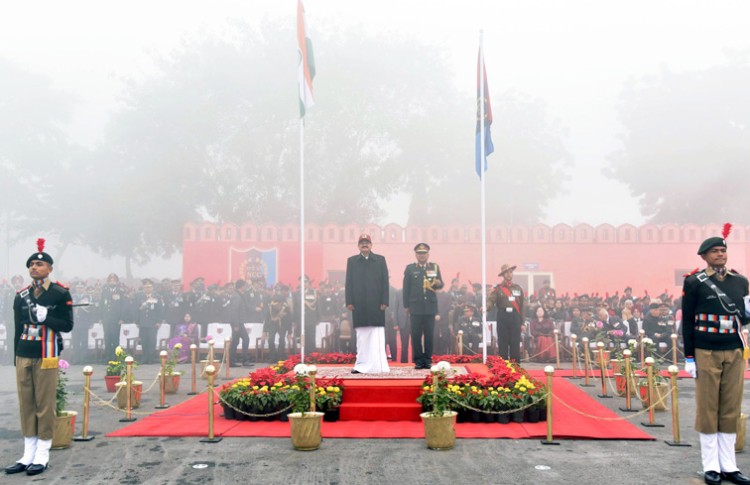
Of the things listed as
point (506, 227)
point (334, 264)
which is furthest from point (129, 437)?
point (506, 227)

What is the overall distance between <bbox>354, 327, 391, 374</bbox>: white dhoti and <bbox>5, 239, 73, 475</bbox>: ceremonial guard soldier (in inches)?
162

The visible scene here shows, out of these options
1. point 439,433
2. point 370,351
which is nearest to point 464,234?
point 370,351

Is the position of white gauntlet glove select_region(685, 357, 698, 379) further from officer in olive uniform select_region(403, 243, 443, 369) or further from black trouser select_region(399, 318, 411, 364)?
black trouser select_region(399, 318, 411, 364)

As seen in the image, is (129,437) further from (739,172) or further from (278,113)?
(739,172)

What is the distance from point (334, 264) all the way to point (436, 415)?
17.4m

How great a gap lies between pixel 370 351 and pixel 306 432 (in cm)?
265

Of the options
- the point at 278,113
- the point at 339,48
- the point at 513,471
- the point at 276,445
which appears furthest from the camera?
the point at 339,48

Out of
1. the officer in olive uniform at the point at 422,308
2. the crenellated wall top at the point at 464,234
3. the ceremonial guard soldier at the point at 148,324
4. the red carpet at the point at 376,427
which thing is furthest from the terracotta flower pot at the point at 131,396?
the crenellated wall top at the point at 464,234

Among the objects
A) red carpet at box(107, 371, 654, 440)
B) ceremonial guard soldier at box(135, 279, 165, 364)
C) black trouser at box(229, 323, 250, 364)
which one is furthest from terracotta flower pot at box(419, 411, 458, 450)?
ceremonial guard soldier at box(135, 279, 165, 364)

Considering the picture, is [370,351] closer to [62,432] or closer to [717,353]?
[62,432]

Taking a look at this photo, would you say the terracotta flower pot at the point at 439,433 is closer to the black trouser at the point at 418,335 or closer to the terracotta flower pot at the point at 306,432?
the terracotta flower pot at the point at 306,432

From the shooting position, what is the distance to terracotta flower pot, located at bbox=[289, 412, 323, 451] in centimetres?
689

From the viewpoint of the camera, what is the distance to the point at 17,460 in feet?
21.9

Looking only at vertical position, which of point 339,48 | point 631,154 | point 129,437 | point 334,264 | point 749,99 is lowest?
point 129,437
